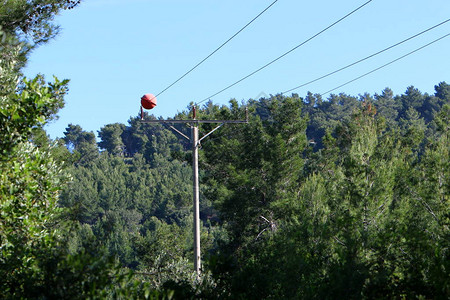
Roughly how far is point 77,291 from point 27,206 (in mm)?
1966

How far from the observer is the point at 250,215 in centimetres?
3491

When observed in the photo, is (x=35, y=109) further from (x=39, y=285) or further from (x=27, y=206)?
(x=39, y=285)

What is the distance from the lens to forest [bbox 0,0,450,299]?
671 centimetres

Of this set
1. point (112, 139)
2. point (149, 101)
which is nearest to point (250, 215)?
point (149, 101)

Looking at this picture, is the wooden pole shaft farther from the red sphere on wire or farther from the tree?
the tree

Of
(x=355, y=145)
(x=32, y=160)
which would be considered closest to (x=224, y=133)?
(x=355, y=145)

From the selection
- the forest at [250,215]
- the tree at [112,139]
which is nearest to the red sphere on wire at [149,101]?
→ the forest at [250,215]

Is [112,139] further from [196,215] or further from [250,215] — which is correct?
[196,215]

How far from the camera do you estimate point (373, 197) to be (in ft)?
63.2

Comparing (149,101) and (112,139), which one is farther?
(112,139)

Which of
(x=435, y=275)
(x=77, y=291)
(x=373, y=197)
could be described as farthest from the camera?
(x=373, y=197)

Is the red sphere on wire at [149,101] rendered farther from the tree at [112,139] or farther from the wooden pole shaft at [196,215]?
the tree at [112,139]

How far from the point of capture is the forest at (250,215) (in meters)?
6.71

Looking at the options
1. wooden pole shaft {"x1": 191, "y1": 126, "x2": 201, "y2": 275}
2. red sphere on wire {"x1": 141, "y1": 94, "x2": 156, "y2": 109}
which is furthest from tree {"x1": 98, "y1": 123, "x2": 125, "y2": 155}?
red sphere on wire {"x1": 141, "y1": 94, "x2": 156, "y2": 109}
